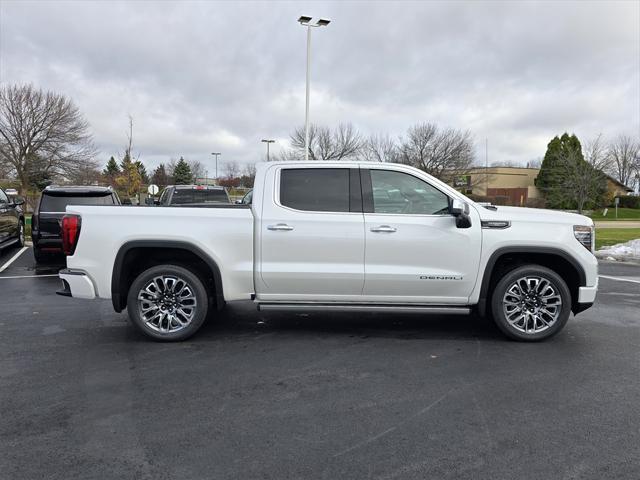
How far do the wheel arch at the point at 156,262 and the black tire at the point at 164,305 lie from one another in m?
0.16

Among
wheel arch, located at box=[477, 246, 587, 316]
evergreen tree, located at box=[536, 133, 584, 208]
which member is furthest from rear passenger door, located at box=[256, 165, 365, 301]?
evergreen tree, located at box=[536, 133, 584, 208]

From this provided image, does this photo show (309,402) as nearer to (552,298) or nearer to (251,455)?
(251,455)

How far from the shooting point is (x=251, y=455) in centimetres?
311

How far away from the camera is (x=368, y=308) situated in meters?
5.32

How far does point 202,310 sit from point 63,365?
54.5 inches

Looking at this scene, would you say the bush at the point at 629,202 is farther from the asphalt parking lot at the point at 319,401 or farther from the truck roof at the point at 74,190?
the truck roof at the point at 74,190

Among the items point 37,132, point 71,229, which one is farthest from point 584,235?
point 37,132

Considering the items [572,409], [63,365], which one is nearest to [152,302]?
[63,365]

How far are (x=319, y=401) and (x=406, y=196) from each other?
2.48 metres

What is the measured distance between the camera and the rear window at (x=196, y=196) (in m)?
13.2

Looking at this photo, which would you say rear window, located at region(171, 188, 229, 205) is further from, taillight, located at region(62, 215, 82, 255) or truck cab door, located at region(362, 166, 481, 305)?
truck cab door, located at region(362, 166, 481, 305)


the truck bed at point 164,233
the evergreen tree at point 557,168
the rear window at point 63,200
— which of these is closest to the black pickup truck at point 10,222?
the rear window at point 63,200

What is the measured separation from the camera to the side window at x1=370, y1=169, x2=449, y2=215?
17.6 ft

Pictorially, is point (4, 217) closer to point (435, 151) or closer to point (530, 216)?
point (530, 216)
